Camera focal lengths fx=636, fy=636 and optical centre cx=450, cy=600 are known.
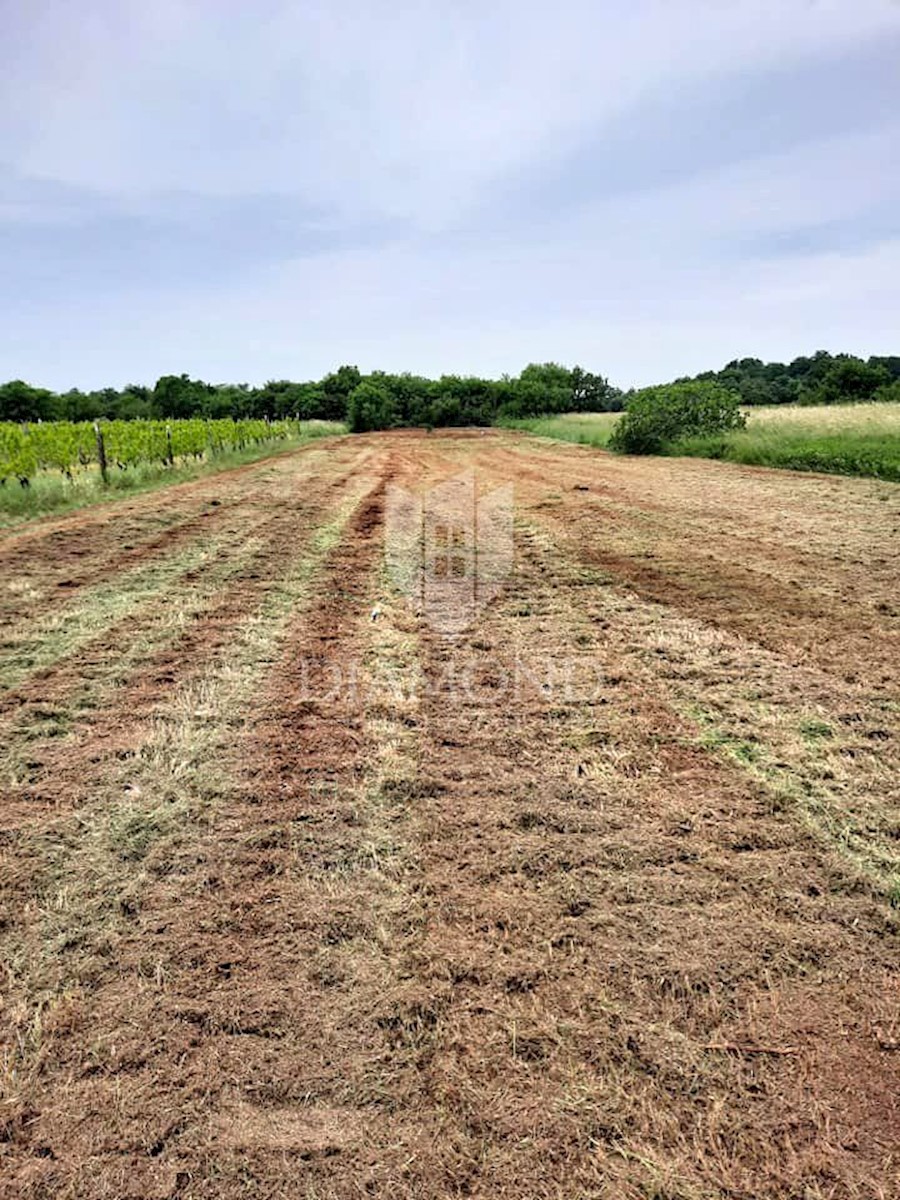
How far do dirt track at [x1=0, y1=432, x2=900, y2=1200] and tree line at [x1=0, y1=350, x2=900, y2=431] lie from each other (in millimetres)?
48442

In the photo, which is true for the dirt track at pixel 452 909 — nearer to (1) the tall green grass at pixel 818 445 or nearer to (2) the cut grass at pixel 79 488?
(2) the cut grass at pixel 79 488

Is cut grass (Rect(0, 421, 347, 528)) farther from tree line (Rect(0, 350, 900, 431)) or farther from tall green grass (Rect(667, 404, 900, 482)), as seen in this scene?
tree line (Rect(0, 350, 900, 431))

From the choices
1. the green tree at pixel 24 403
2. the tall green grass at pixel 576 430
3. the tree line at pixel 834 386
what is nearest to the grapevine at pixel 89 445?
the tall green grass at pixel 576 430

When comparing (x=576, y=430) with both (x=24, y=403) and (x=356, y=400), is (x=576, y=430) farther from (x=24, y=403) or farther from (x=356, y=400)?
(x=24, y=403)

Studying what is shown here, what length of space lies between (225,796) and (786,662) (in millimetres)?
3118

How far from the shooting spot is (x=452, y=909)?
1946 millimetres

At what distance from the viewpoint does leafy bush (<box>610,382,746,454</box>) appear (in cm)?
1834

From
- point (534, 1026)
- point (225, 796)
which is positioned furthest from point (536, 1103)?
point (225, 796)

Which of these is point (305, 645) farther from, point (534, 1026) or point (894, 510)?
point (894, 510)

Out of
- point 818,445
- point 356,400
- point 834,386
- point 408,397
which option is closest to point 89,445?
point 818,445

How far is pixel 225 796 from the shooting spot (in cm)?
250

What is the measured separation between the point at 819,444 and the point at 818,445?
0.13 metres

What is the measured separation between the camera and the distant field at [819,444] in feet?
38.9

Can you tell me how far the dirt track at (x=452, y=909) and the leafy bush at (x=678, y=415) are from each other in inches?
606
